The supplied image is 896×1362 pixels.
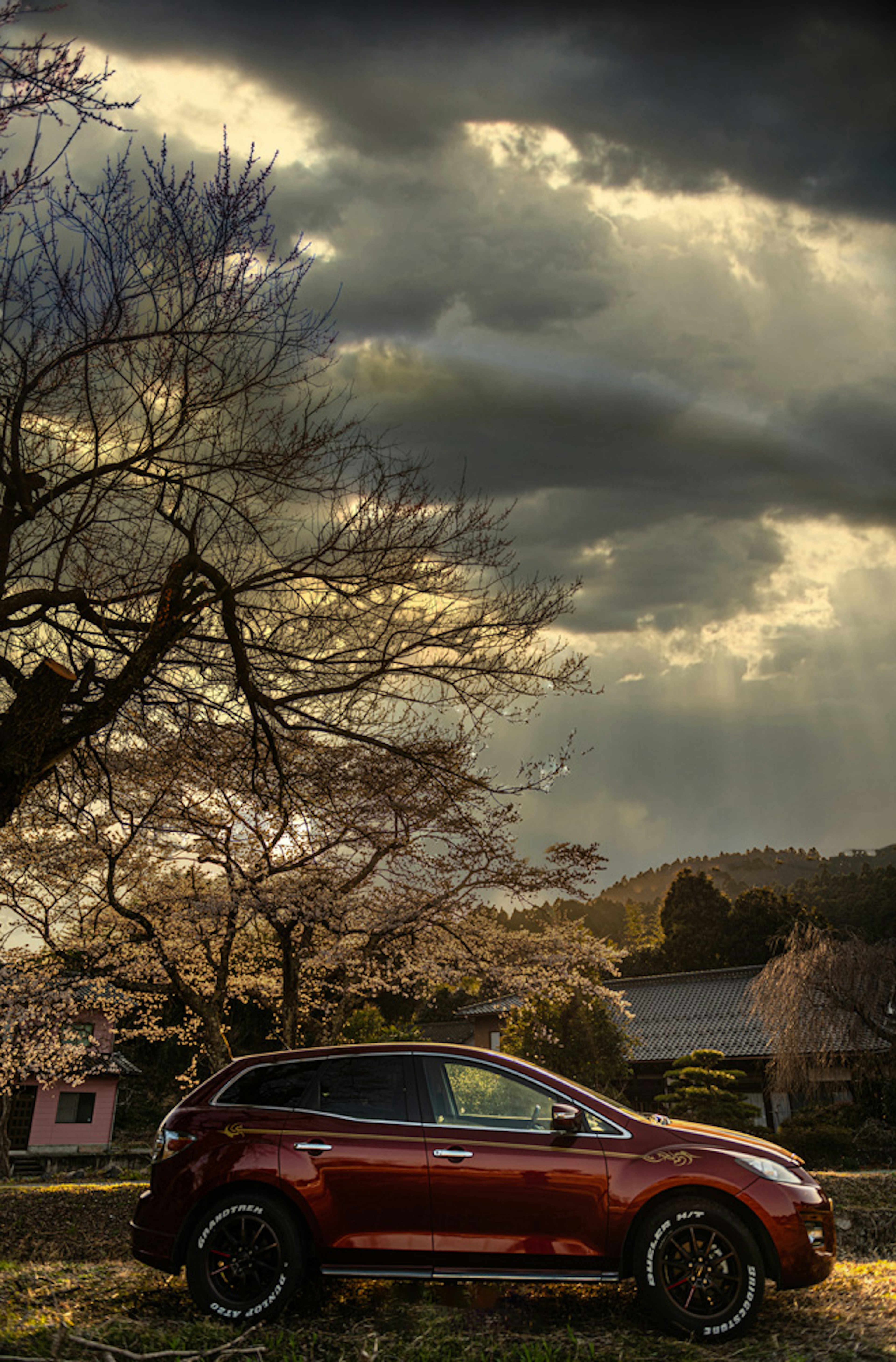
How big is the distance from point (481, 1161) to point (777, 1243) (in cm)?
161

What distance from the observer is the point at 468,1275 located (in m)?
5.32

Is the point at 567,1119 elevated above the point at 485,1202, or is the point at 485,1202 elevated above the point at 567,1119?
the point at 567,1119

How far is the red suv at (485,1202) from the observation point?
5.22 meters

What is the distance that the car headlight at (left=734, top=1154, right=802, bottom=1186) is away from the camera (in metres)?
5.38

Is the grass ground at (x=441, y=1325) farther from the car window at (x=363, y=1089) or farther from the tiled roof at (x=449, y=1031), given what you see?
the tiled roof at (x=449, y=1031)

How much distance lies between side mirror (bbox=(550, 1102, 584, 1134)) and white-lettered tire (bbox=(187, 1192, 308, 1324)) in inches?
60.8

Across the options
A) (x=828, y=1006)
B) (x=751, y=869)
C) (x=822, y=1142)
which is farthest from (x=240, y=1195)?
Answer: (x=751, y=869)

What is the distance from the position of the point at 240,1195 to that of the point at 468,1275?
4.36 feet

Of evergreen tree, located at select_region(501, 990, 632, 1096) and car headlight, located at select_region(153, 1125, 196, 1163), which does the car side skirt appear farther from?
evergreen tree, located at select_region(501, 990, 632, 1096)

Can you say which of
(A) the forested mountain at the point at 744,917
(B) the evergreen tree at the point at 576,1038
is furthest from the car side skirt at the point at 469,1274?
(A) the forested mountain at the point at 744,917

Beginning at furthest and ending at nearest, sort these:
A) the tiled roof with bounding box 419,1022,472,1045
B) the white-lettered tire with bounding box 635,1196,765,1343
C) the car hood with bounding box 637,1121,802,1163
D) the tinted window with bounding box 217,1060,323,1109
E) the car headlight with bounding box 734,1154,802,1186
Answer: the tiled roof with bounding box 419,1022,472,1045 → the tinted window with bounding box 217,1060,323,1109 → the car hood with bounding box 637,1121,802,1163 → the car headlight with bounding box 734,1154,802,1186 → the white-lettered tire with bounding box 635,1196,765,1343

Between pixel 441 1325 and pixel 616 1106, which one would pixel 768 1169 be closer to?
pixel 616 1106

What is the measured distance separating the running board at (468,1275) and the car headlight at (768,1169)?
91 cm

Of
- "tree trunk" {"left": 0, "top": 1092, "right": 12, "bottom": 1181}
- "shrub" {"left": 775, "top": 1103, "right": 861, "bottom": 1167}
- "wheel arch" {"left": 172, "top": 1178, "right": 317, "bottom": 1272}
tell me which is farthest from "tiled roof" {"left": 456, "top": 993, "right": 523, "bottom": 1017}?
"wheel arch" {"left": 172, "top": 1178, "right": 317, "bottom": 1272}
